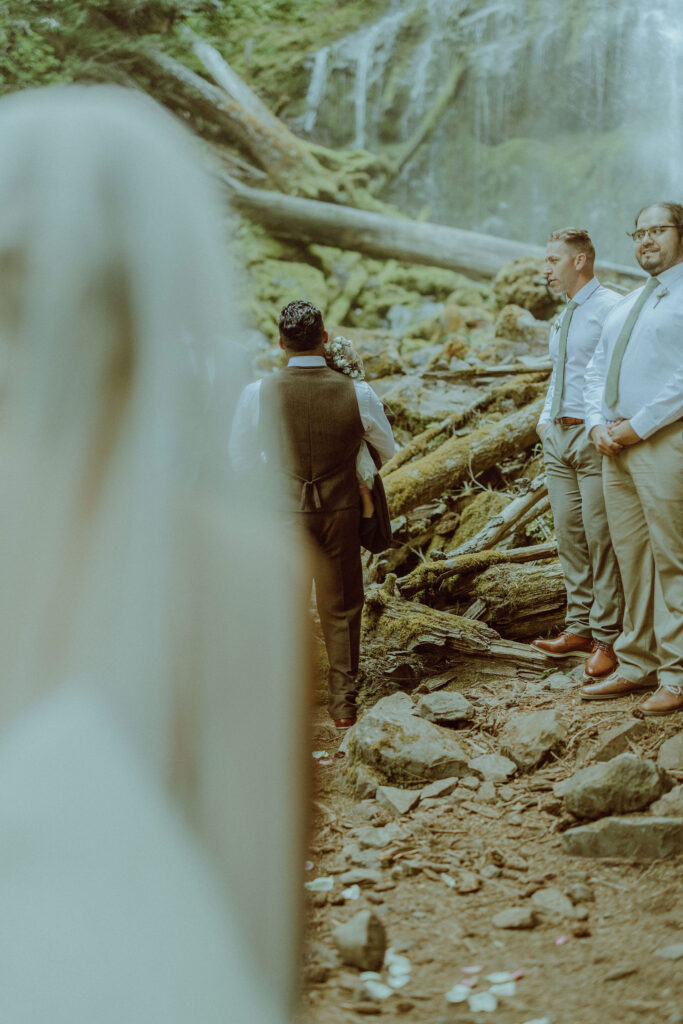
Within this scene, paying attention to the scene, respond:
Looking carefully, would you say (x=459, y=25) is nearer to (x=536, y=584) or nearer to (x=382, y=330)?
(x=382, y=330)

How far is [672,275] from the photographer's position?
3439 mm

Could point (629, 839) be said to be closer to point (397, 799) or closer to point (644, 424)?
point (397, 799)

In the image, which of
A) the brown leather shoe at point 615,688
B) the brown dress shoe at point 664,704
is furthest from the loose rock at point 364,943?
the brown leather shoe at point 615,688

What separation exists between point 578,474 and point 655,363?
881 millimetres

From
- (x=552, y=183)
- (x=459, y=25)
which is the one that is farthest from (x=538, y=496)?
(x=459, y=25)

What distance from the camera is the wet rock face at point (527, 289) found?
1116 centimetres

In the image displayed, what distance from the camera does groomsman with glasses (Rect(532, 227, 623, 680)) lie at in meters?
4.11

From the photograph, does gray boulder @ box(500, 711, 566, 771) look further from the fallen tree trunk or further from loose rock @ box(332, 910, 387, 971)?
the fallen tree trunk

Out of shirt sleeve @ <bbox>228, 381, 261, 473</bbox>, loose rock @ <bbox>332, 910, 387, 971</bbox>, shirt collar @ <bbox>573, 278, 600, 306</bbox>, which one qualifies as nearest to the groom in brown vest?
shirt collar @ <bbox>573, 278, 600, 306</bbox>

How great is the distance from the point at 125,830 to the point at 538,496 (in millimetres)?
4714

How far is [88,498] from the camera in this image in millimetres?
907

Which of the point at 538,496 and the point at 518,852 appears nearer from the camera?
the point at 518,852

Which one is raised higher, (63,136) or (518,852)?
(63,136)

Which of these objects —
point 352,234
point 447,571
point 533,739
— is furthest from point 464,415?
point 352,234
